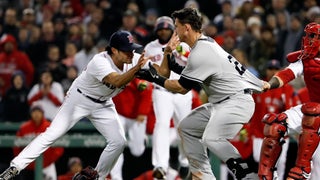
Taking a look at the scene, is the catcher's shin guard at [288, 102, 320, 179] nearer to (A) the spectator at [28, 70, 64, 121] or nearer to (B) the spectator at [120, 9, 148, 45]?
(A) the spectator at [28, 70, 64, 121]

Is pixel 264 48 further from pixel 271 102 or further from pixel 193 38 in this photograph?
pixel 193 38

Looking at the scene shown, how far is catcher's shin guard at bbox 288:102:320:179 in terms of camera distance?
33.2 feet

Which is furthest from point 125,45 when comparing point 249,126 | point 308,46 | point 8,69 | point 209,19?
point 209,19

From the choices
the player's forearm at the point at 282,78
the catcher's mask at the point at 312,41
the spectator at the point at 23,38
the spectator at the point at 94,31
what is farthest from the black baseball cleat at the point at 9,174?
the spectator at the point at 23,38

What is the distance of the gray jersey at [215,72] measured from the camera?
9.91 meters

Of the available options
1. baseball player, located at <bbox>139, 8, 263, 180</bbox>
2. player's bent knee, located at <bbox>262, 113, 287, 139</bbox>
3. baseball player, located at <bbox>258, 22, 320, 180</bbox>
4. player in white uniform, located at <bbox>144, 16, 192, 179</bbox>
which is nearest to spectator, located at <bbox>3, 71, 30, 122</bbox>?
player in white uniform, located at <bbox>144, 16, 192, 179</bbox>

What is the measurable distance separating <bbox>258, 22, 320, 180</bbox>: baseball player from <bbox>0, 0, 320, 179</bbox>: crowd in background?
4301mm

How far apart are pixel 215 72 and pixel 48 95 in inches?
222

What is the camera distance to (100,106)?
11.4m

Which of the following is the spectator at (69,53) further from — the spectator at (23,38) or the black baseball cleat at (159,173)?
the black baseball cleat at (159,173)

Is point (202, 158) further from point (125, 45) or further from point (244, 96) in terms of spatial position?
point (125, 45)

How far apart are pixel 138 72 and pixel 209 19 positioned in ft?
25.6

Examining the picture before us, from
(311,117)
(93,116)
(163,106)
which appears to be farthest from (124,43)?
(311,117)

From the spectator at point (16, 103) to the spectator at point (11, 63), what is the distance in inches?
27.6
